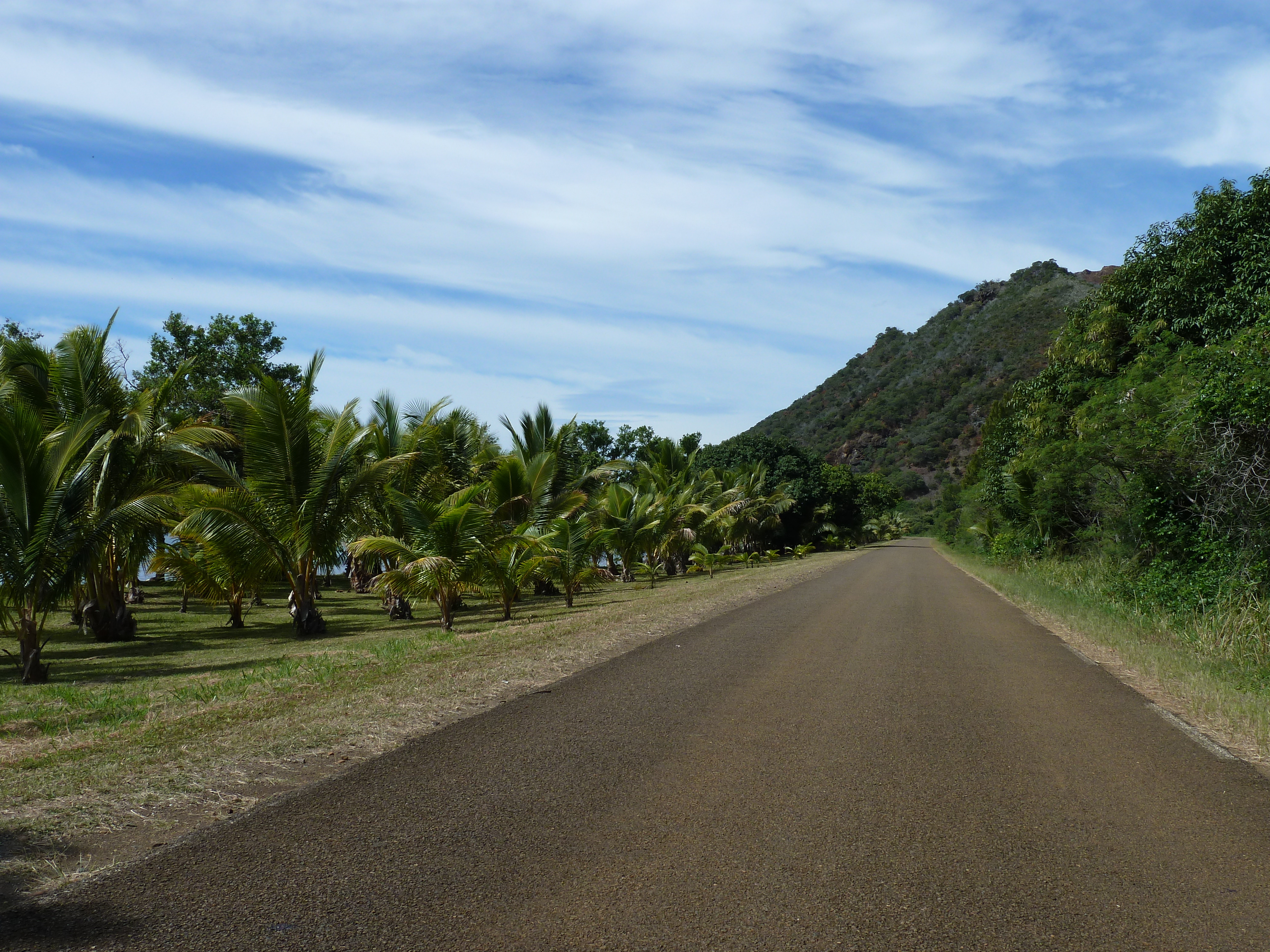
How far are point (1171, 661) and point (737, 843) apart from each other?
26.5ft

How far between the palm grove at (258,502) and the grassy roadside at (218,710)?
47.5 inches

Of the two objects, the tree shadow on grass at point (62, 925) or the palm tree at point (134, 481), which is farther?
the palm tree at point (134, 481)

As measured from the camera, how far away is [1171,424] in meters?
14.4

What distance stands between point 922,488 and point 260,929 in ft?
412

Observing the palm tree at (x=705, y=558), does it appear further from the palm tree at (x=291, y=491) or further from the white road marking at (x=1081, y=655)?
the white road marking at (x=1081, y=655)

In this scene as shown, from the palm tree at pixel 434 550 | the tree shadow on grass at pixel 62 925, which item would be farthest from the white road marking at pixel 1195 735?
the palm tree at pixel 434 550

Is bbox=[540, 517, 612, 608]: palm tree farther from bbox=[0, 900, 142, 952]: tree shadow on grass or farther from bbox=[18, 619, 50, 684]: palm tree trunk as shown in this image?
bbox=[0, 900, 142, 952]: tree shadow on grass

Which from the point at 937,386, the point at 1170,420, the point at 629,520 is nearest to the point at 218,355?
the point at 629,520

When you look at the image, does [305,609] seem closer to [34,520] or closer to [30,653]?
[30,653]

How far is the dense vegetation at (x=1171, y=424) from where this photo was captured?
12.6 m

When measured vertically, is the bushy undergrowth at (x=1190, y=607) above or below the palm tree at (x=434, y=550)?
below

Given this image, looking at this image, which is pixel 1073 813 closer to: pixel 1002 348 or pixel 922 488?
pixel 1002 348

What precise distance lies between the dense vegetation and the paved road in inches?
272

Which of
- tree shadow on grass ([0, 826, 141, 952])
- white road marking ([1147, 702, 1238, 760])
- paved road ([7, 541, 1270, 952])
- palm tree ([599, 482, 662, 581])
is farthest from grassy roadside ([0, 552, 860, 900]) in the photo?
palm tree ([599, 482, 662, 581])
